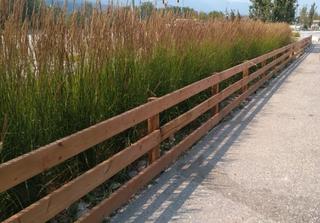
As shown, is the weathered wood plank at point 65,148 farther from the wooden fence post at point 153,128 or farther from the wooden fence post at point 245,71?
the wooden fence post at point 245,71

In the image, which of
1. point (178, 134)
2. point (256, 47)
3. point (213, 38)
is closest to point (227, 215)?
point (178, 134)

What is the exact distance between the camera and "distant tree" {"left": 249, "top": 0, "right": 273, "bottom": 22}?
91.7 ft

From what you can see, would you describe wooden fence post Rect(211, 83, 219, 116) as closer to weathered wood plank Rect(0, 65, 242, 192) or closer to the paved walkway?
the paved walkway

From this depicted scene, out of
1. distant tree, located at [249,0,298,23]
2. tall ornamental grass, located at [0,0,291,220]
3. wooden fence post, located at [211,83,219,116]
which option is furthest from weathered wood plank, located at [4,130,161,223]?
distant tree, located at [249,0,298,23]

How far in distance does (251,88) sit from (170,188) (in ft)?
19.0

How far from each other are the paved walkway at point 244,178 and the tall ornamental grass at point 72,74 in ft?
2.33

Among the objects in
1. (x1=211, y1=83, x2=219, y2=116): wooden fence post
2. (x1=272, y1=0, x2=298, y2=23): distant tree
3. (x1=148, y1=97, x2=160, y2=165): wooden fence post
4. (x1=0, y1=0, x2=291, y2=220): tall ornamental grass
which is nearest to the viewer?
(x1=0, y1=0, x2=291, y2=220): tall ornamental grass

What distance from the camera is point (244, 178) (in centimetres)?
468

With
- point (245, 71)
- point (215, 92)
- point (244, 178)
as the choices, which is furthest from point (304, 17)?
point (244, 178)

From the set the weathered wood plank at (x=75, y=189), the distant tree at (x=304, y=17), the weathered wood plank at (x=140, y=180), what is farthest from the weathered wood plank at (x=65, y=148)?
the distant tree at (x=304, y=17)

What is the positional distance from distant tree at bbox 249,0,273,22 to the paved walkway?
21475 mm

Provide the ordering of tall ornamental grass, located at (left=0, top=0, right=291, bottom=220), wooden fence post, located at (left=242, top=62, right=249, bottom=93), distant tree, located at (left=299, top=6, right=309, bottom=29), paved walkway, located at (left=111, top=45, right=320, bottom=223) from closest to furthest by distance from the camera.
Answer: tall ornamental grass, located at (left=0, top=0, right=291, bottom=220), paved walkway, located at (left=111, top=45, right=320, bottom=223), wooden fence post, located at (left=242, top=62, right=249, bottom=93), distant tree, located at (left=299, top=6, right=309, bottom=29)

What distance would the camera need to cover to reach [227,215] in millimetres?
3803

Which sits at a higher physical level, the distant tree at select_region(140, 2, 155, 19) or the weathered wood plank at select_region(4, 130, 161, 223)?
the distant tree at select_region(140, 2, 155, 19)
